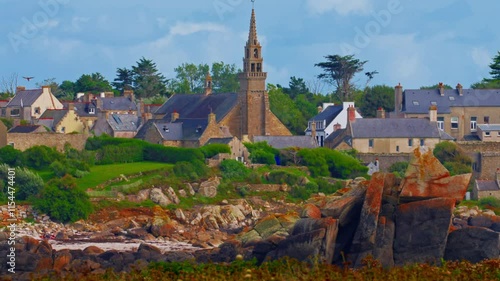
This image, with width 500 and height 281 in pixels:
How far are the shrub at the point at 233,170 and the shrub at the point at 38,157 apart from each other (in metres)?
7.80

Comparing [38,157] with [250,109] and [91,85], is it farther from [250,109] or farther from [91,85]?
Result: [91,85]

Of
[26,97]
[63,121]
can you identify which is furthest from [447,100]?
[26,97]

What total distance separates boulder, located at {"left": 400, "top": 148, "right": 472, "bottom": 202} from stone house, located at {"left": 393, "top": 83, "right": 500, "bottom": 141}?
4365 cm

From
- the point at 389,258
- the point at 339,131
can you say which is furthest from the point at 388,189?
the point at 339,131

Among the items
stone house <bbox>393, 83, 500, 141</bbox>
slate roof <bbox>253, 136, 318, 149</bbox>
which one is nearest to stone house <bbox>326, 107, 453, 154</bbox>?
slate roof <bbox>253, 136, 318, 149</bbox>

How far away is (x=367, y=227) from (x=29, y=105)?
52.2 m

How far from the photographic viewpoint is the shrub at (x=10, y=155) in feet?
234

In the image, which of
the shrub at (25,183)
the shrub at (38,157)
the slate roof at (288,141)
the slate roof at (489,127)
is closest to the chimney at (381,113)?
the slate roof at (489,127)

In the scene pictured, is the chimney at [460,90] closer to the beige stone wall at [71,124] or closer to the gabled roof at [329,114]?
the gabled roof at [329,114]

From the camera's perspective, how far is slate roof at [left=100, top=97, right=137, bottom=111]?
97588 millimetres

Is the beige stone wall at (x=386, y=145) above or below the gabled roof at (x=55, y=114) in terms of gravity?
below

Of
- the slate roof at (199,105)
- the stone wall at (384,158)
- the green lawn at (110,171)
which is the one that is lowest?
the green lawn at (110,171)

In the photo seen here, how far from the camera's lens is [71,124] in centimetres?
8788

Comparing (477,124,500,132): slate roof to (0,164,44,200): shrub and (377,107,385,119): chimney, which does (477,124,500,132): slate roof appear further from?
(0,164,44,200): shrub
